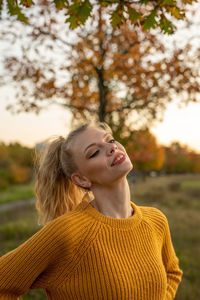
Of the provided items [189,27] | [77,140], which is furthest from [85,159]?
[189,27]

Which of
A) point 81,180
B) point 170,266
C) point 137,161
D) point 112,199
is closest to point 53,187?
point 81,180

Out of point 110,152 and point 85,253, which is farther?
point 110,152

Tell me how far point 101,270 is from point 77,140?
0.87 m

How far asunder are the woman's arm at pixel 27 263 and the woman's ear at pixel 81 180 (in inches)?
15.8

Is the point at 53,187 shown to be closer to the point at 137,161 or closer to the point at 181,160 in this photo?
the point at 137,161

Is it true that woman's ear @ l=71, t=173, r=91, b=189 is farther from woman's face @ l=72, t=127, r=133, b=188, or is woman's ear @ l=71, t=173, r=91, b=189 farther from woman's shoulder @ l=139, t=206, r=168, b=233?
woman's shoulder @ l=139, t=206, r=168, b=233

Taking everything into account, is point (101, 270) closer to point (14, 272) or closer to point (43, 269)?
point (43, 269)

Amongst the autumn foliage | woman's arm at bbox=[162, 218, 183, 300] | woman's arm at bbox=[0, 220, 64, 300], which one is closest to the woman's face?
woman's arm at bbox=[0, 220, 64, 300]

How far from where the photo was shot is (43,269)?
1774mm

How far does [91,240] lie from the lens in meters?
1.83

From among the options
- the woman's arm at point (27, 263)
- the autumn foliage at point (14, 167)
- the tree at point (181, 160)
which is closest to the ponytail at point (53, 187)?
the woman's arm at point (27, 263)

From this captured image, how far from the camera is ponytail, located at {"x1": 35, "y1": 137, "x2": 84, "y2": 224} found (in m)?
2.24

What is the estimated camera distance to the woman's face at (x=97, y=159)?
75.1 inches

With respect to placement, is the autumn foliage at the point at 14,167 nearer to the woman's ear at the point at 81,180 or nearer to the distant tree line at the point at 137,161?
the distant tree line at the point at 137,161
